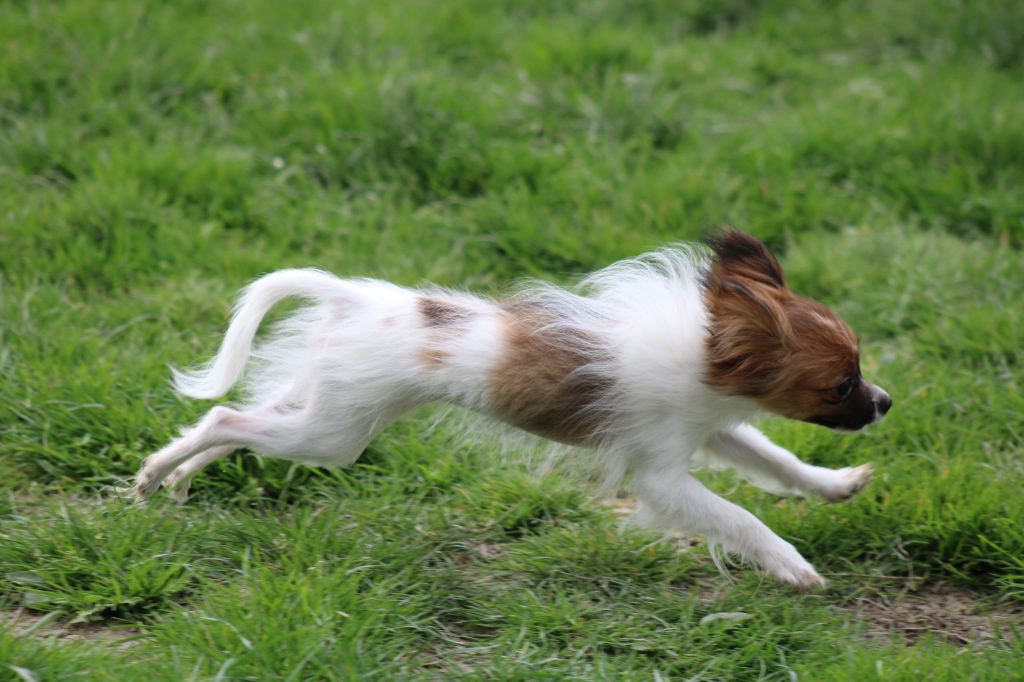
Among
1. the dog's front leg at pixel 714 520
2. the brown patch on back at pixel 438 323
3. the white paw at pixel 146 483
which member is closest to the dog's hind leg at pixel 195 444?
the white paw at pixel 146 483

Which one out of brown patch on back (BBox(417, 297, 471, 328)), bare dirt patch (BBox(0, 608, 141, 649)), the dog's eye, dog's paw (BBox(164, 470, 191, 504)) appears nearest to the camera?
bare dirt patch (BBox(0, 608, 141, 649))

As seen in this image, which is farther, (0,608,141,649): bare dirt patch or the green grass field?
the green grass field

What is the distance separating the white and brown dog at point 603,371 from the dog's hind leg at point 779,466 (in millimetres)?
235

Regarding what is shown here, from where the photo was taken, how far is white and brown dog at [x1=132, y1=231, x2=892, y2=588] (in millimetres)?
3861

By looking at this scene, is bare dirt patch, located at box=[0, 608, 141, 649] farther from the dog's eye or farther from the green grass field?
the dog's eye

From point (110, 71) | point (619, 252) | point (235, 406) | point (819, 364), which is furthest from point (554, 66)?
point (819, 364)

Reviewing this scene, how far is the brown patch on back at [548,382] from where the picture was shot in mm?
3957

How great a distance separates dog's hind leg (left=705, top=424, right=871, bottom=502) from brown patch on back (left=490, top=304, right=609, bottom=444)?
23.3 inches

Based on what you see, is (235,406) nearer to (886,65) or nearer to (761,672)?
(761,672)

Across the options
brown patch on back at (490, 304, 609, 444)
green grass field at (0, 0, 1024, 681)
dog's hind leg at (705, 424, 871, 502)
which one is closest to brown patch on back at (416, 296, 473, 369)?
brown patch on back at (490, 304, 609, 444)

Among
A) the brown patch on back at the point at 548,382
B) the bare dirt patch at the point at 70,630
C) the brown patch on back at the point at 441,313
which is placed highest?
the brown patch on back at the point at 441,313

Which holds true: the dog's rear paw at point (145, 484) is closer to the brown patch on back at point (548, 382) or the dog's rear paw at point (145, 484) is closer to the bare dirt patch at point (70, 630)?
the bare dirt patch at point (70, 630)

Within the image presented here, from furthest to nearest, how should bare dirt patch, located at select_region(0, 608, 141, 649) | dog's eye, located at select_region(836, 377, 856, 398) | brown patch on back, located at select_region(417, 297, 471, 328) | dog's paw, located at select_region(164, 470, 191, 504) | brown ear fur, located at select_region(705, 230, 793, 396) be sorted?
1. dog's paw, located at select_region(164, 470, 191, 504)
2. brown patch on back, located at select_region(417, 297, 471, 328)
3. dog's eye, located at select_region(836, 377, 856, 398)
4. brown ear fur, located at select_region(705, 230, 793, 396)
5. bare dirt patch, located at select_region(0, 608, 141, 649)

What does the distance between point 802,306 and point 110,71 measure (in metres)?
4.71
